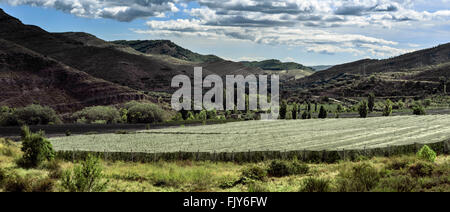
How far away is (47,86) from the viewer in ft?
410

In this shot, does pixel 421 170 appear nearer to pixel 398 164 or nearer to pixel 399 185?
pixel 398 164

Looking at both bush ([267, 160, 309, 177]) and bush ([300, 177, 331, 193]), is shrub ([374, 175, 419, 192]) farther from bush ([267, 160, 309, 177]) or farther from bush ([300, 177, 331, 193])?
bush ([267, 160, 309, 177])

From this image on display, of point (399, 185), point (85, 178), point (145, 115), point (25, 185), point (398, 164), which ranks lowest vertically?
point (145, 115)

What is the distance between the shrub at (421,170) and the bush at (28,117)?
7993 cm

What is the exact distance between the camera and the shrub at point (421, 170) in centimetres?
1947

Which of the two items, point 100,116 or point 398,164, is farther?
point 100,116

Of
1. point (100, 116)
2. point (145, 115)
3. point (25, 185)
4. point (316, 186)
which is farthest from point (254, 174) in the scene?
point (100, 116)

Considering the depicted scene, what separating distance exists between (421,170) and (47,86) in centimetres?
12504

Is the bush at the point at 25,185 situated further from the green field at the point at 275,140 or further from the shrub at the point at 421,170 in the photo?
the green field at the point at 275,140

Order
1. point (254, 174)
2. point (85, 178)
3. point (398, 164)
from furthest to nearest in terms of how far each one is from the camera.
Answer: point (398, 164)
point (254, 174)
point (85, 178)

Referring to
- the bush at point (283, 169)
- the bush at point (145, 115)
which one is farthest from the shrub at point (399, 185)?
the bush at point (145, 115)
